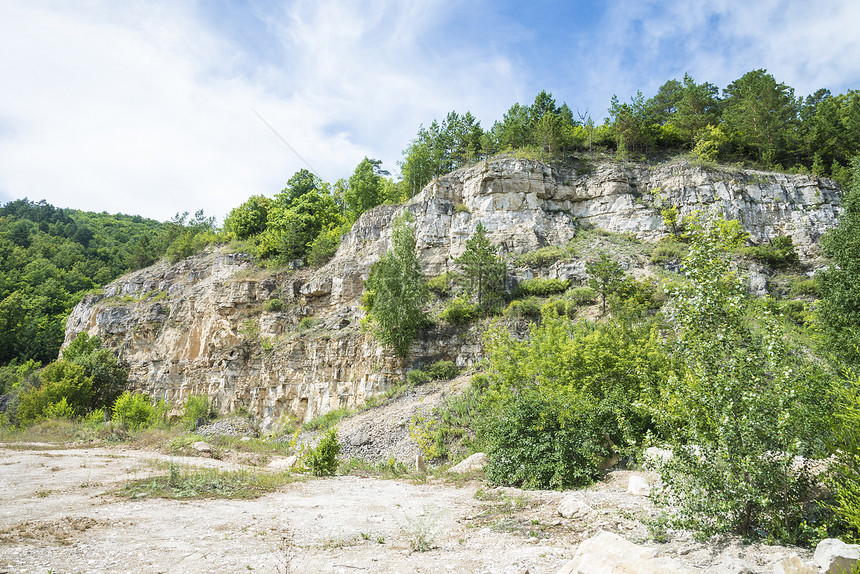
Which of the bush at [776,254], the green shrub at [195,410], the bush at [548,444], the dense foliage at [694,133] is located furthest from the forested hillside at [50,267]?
the bush at [776,254]

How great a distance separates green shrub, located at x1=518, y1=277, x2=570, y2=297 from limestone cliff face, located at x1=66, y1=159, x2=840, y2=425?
4.53 feet

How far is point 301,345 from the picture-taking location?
36.9 metres

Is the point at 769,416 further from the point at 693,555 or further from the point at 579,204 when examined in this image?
the point at 579,204

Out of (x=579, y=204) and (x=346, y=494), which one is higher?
(x=579, y=204)

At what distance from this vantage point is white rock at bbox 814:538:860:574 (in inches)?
164

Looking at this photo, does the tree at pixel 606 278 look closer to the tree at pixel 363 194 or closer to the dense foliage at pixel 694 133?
the dense foliage at pixel 694 133

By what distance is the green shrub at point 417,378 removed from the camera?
29.7m

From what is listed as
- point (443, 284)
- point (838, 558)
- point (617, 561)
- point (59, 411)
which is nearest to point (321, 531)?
point (617, 561)

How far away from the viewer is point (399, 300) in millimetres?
31172

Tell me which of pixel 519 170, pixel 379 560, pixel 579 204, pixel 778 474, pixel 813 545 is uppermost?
pixel 519 170

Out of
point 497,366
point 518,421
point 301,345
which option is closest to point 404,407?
point 497,366

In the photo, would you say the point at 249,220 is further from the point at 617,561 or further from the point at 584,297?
the point at 617,561

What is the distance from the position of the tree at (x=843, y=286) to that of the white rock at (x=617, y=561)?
19254 millimetres

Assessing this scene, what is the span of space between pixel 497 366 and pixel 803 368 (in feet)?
38.8
